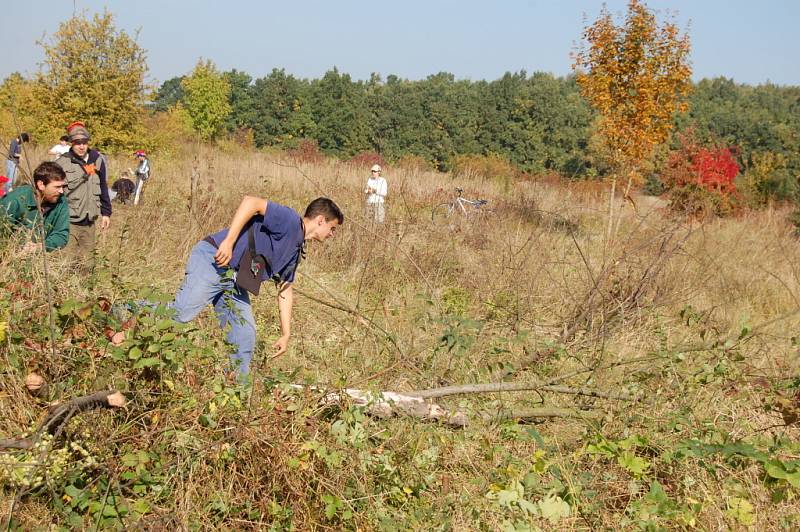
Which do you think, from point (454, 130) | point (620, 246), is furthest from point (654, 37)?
point (454, 130)

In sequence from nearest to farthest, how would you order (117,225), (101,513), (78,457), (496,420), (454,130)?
1. (101,513)
2. (78,457)
3. (496,420)
4. (117,225)
5. (454,130)

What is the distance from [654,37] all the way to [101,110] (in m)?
13.4

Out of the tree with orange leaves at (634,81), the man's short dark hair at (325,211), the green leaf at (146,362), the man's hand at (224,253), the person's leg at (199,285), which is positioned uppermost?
the tree with orange leaves at (634,81)

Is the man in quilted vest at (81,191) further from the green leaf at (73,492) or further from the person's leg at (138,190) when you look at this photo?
the person's leg at (138,190)

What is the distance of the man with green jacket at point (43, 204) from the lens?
166 inches

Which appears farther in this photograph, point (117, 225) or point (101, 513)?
point (117, 225)

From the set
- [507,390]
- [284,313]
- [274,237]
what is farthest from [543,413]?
[274,237]

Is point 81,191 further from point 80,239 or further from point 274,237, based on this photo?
point 274,237

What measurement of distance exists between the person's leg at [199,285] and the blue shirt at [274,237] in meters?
0.10

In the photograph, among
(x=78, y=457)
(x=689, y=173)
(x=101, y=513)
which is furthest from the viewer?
(x=689, y=173)

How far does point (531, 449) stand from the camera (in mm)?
3453

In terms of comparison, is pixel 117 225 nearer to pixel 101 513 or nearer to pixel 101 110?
pixel 101 513

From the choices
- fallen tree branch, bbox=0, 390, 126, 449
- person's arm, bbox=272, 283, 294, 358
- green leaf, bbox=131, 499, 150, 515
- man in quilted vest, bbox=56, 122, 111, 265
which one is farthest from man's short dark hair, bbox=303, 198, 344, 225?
man in quilted vest, bbox=56, 122, 111, 265

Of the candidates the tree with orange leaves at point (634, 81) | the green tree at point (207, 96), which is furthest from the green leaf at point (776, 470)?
the green tree at point (207, 96)
